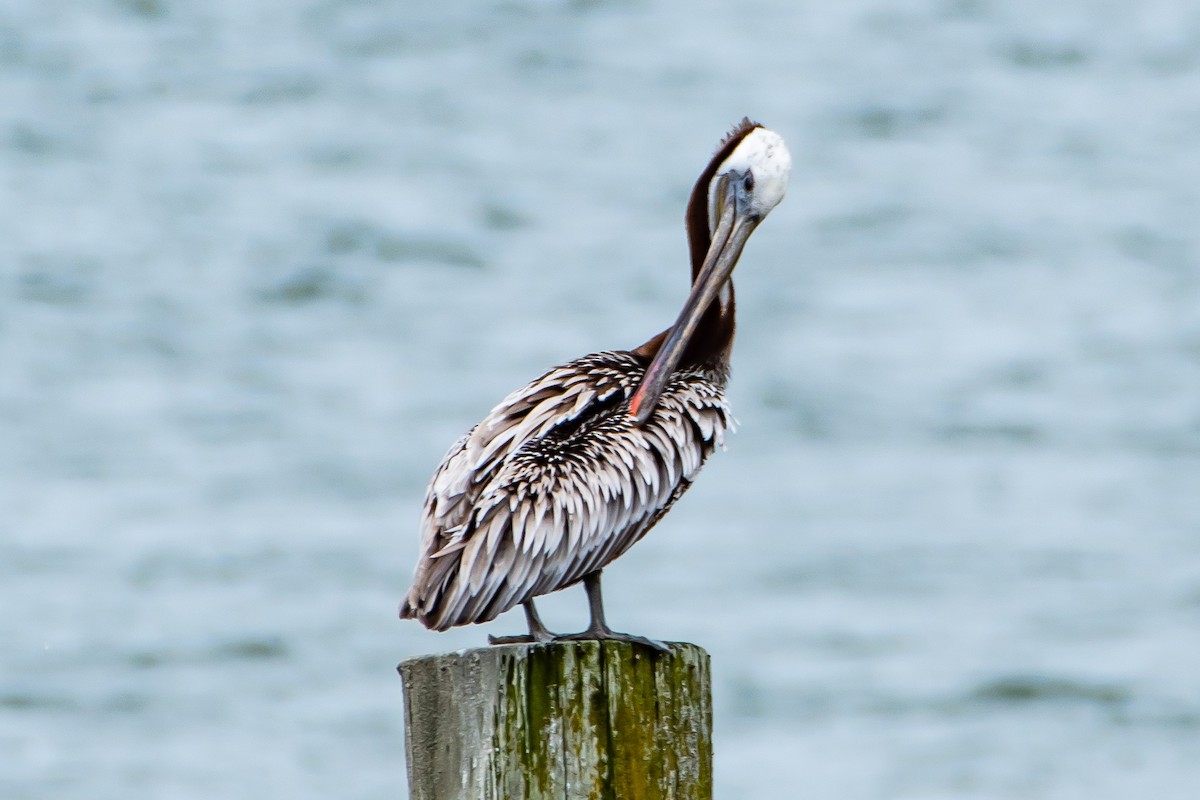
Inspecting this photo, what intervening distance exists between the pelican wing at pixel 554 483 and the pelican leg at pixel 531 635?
0.22 feet

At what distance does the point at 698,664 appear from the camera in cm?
359

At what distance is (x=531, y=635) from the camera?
4.34m

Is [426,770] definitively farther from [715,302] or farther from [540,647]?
[715,302]

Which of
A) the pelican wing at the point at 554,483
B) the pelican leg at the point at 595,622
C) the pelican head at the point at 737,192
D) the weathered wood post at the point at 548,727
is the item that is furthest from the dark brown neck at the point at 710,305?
the weathered wood post at the point at 548,727

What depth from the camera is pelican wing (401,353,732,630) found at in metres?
4.33

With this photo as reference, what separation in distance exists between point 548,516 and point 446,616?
48cm

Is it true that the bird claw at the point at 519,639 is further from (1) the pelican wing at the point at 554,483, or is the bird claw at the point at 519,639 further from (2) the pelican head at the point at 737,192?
(2) the pelican head at the point at 737,192

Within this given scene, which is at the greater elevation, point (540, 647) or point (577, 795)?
point (540, 647)

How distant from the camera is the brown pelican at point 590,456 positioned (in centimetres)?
436

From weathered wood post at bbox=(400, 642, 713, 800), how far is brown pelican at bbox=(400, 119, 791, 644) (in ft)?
1.46

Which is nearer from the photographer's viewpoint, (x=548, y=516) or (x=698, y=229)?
(x=548, y=516)

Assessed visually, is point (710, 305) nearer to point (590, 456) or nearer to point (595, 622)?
point (590, 456)

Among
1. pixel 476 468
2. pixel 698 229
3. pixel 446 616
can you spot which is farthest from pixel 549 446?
pixel 698 229

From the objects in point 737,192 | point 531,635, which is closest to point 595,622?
point 531,635
